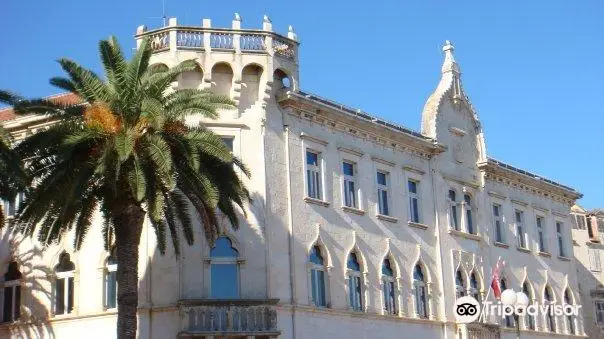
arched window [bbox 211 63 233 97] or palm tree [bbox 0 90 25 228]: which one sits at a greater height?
arched window [bbox 211 63 233 97]

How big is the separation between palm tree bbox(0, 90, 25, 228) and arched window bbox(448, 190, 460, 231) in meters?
20.3

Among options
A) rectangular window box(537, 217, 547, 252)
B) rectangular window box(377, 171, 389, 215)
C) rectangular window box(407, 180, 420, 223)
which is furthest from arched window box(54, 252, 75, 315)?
rectangular window box(537, 217, 547, 252)

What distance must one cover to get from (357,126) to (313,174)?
10.6 feet

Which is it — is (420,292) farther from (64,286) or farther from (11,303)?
(11,303)

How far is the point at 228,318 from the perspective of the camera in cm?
3081

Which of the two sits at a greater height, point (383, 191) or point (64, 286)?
point (383, 191)

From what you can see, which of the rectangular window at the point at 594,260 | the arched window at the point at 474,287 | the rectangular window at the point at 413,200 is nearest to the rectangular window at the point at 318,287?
the rectangular window at the point at 413,200

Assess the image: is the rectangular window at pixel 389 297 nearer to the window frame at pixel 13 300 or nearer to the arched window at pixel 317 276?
the arched window at pixel 317 276

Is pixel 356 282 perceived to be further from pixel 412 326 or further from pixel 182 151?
pixel 182 151

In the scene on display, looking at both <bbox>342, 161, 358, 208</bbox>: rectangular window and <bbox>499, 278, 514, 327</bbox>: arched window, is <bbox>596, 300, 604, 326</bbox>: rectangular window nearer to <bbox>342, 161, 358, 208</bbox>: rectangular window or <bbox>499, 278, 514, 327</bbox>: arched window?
<bbox>499, 278, 514, 327</bbox>: arched window

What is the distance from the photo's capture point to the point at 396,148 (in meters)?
40.0

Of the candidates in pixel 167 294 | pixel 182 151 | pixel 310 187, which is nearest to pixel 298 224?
pixel 310 187

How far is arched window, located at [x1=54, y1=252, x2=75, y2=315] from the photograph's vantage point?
111ft

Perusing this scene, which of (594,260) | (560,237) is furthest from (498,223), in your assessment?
(594,260)
